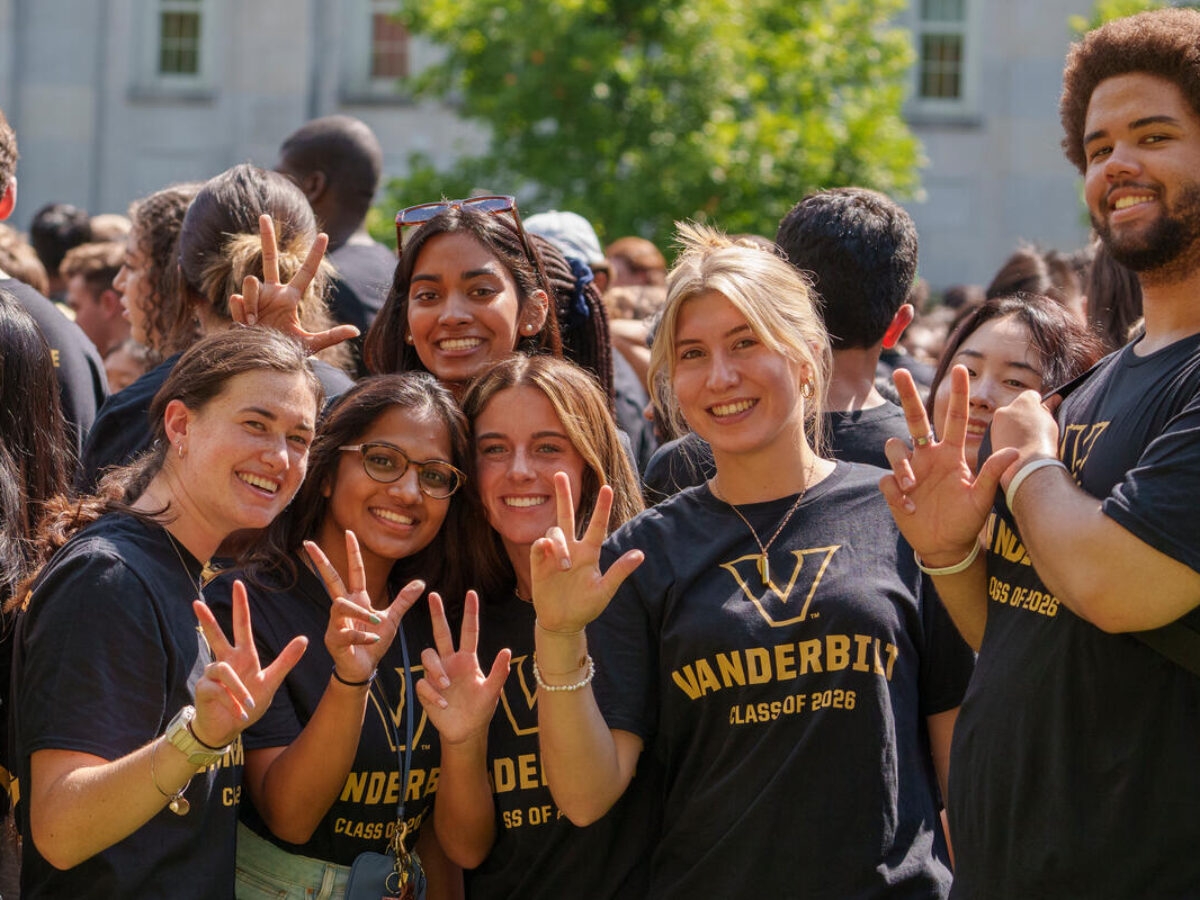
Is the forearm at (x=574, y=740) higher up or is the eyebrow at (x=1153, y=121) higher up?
the eyebrow at (x=1153, y=121)

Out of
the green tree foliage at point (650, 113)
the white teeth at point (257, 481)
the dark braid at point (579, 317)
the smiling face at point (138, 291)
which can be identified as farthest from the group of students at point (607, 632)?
the green tree foliage at point (650, 113)

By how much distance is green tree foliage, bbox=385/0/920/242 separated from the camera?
495 inches

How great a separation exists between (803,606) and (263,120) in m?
16.5

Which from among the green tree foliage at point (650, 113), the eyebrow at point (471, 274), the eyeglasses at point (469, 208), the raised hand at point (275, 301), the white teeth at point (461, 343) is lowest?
the white teeth at point (461, 343)

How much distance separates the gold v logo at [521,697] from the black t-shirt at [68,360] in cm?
171

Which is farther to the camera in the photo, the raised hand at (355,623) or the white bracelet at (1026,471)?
the raised hand at (355,623)

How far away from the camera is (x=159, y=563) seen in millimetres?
2969

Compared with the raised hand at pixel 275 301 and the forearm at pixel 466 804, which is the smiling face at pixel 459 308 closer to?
the raised hand at pixel 275 301

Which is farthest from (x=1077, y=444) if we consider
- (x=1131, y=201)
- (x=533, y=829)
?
(x=533, y=829)

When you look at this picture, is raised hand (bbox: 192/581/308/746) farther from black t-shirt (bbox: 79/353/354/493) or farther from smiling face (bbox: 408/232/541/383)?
smiling face (bbox: 408/232/541/383)

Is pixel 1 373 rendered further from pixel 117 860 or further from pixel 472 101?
pixel 472 101

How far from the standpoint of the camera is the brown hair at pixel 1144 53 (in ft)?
8.73

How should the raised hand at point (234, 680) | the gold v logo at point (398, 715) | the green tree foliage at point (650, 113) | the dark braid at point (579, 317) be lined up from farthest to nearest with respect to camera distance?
the green tree foliage at point (650, 113) → the dark braid at point (579, 317) → the gold v logo at point (398, 715) → the raised hand at point (234, 680)

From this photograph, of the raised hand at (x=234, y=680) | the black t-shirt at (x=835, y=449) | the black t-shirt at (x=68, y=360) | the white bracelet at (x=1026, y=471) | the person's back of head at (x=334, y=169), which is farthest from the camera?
the person's back of head at (x=334, y=169)
